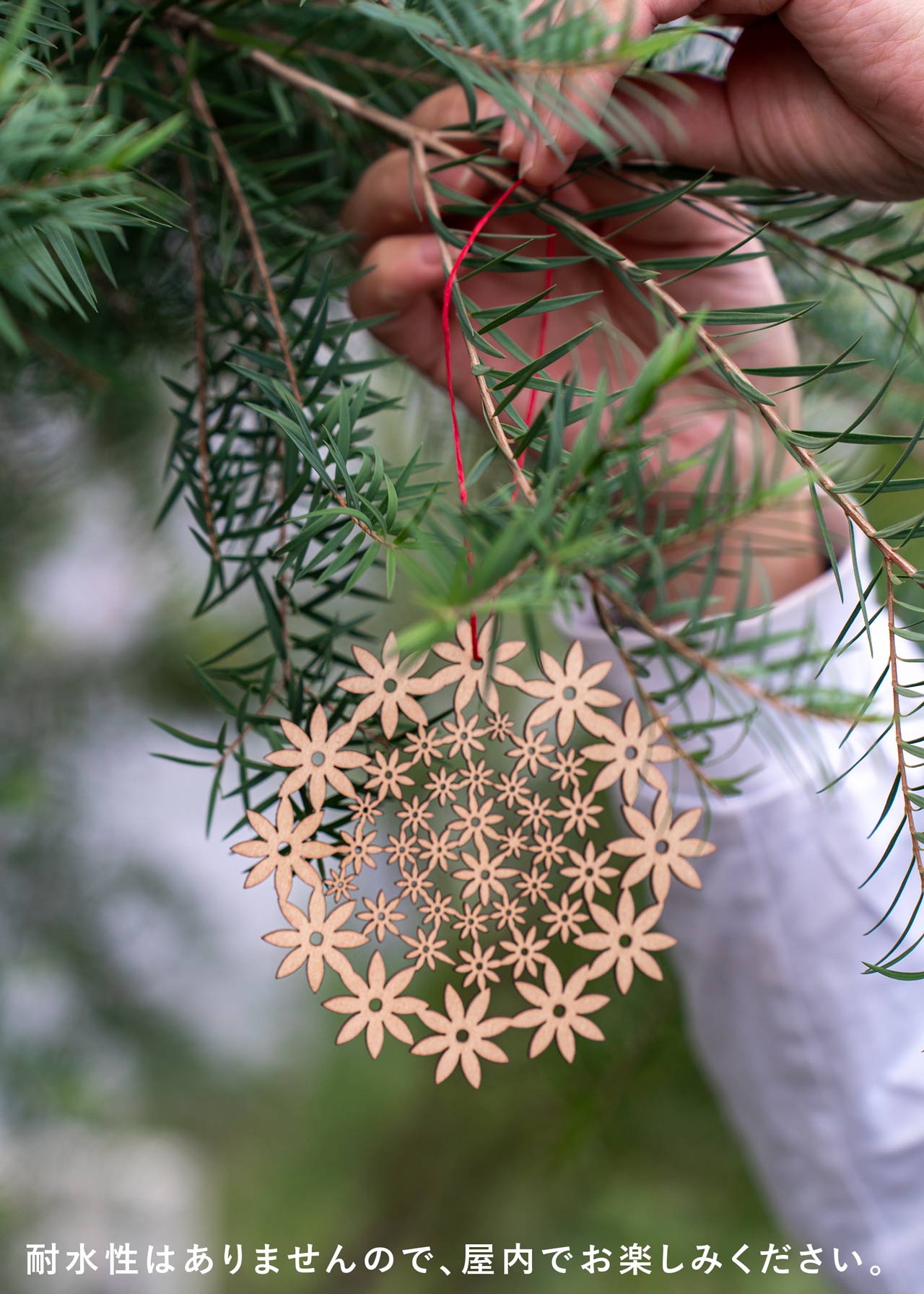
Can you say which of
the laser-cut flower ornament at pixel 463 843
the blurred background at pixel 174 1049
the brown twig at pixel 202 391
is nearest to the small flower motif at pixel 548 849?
the laser-cut flower ornament at pixel 463 843

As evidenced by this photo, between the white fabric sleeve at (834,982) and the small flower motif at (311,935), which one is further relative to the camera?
the white fabric sleeve at (834,982)

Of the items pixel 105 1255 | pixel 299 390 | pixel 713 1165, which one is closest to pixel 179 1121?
pixel 105 1255

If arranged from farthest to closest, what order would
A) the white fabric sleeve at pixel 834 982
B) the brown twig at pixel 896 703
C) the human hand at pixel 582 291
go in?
1. the white fabric sleeve at pixel 834 982
2. the human hand at pixel 582 291
3. the brown twig at pixel 896 703

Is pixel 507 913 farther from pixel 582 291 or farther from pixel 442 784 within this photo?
pixel 582 291

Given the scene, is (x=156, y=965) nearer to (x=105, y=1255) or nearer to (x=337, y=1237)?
(x=105, y=1255)

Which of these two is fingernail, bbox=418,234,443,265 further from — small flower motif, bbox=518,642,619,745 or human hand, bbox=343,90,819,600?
small flower motif, bbox=518,642,619,745

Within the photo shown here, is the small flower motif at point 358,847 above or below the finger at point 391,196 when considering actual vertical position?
below

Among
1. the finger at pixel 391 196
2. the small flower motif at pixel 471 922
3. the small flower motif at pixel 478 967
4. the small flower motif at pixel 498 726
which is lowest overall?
the small flower motif at pixel 478 967

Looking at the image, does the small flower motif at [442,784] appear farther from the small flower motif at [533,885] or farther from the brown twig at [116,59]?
the brown twig at [116,59]
